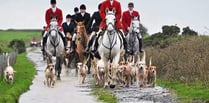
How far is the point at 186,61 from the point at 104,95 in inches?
251

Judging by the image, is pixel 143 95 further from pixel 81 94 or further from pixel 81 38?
pixel 81 38

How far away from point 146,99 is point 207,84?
3.56m

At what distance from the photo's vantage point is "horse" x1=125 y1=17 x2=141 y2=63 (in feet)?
83.8

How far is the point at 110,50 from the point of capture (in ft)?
75.5

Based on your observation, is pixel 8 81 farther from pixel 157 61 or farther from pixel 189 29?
pixel 189 29

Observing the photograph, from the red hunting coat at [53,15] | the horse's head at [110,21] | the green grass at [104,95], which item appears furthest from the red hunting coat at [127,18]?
the green grass at [104,95]

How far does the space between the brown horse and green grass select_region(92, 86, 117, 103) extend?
601 cm

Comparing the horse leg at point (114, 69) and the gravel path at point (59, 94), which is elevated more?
the horse leg at point (114, 69)

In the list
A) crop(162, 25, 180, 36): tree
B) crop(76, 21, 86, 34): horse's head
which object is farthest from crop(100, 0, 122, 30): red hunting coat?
crop(162, 25, 180, 36): tree

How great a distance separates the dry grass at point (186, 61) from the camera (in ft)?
75.3

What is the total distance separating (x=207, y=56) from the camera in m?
22.7

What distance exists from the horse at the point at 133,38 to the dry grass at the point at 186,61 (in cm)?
149

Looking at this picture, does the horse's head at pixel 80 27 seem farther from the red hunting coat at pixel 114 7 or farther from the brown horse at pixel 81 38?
the red hunting coat at pixel 114 7

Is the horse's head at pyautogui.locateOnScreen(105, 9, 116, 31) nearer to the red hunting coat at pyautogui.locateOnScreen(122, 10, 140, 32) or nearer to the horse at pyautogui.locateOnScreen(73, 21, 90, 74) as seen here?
the red hunting coat at pyautogui.locateOnScreen(122, 10, 140, 32)
